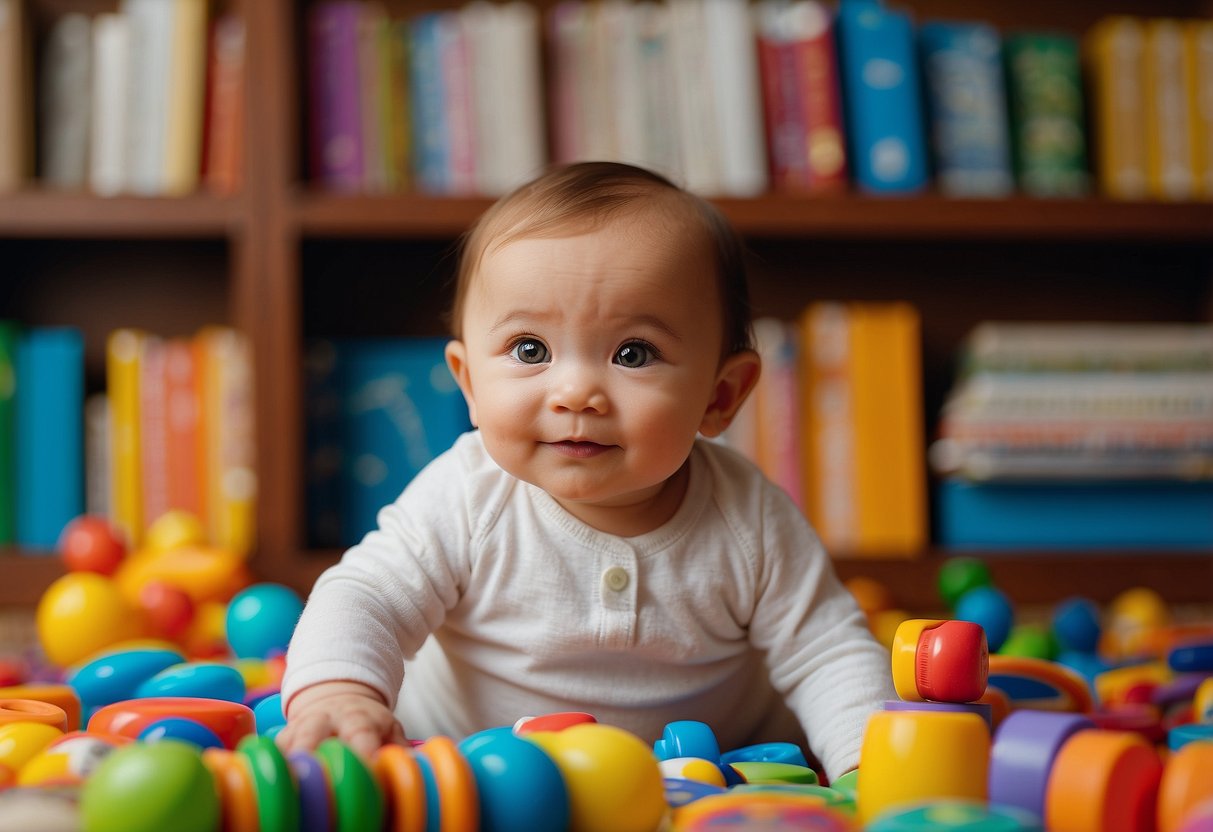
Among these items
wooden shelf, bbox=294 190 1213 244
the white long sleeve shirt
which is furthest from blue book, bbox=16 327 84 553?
the white long sleeve shirt

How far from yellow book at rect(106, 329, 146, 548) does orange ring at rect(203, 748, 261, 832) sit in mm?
1340

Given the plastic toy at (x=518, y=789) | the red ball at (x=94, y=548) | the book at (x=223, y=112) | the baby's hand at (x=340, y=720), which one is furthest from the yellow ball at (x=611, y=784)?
the book at (x=223, y=112)

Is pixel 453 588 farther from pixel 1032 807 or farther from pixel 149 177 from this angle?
pixel 149 177

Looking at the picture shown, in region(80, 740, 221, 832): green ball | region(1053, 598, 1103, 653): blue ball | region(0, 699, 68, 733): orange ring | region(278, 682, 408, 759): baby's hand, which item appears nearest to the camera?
region(80, 740, 221, 832): green ball

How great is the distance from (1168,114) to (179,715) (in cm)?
174

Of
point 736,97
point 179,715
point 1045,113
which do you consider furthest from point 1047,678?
point 1045,113

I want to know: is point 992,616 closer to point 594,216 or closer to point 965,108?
point 594,216

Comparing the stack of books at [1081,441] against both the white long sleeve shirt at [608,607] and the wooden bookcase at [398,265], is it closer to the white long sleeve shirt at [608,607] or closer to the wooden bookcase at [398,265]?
the wooden bookcase at [398,265]

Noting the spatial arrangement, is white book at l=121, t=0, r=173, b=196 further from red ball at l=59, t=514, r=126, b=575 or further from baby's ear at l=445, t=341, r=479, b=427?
baby's ear at l=445, t=341, r=479, b=427

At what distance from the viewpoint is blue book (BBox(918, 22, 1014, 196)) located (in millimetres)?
1878

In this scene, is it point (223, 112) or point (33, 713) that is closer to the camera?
point (33, 713)

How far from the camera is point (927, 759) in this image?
0.61 meters

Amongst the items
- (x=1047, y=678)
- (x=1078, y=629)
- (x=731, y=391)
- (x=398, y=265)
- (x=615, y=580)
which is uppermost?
(x=398, y=265)

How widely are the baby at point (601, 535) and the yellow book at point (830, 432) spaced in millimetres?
872
